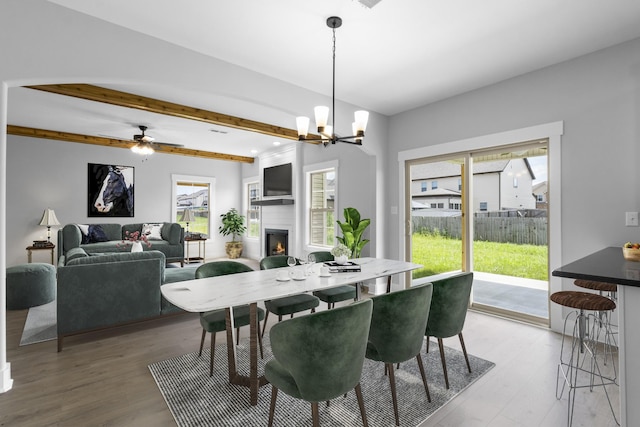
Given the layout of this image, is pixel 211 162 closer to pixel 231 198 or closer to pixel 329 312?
pixel 231 198

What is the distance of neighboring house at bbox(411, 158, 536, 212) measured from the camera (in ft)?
12.0

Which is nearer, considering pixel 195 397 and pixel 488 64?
pixel 195 397

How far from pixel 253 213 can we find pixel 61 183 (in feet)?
13.9

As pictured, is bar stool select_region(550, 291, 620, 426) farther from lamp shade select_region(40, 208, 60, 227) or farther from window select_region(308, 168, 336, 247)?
lamp shade select_region(40, 208, 60, 227)

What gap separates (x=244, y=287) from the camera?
2.19 metres

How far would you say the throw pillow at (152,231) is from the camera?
707cm

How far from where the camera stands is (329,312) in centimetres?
144

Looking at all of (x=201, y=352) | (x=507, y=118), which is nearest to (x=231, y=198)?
(x=201, y=352)

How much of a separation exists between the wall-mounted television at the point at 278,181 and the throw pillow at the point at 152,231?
8.41 ft

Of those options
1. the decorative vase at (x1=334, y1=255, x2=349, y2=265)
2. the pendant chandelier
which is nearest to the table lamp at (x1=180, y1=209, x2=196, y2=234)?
the decorative vase at (x1=334, y1=255, x2=349, y2=265)

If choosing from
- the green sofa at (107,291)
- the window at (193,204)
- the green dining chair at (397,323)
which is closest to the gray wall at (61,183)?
the window at (193,204)

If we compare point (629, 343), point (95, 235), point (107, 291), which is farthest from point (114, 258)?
point (95, 235)

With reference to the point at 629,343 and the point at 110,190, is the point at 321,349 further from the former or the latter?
the point at 110,190

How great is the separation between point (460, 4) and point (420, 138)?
7.40 ft
